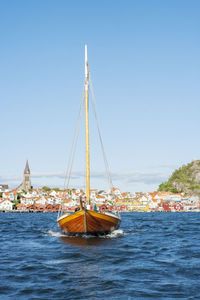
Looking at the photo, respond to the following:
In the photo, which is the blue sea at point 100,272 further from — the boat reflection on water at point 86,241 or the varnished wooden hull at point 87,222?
the varnished wooden hull at point 87,222

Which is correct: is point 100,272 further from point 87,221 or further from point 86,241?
point 87,221

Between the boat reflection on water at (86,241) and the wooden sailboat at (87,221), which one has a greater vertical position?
the wooden sailboat at (87,221)

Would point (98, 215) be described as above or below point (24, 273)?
above

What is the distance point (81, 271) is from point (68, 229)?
48.4 feet

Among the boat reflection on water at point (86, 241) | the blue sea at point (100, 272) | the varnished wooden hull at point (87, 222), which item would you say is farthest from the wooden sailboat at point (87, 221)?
the blue sea at point (100, 272)

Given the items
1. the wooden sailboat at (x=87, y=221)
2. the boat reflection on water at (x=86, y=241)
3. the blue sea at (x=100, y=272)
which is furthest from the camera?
the wooden sailboat at (x=87, y=221)

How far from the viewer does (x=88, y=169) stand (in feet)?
110

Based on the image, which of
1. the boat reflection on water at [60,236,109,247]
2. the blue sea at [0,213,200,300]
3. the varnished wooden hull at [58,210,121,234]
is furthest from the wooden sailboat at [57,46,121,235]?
Answer: the blue sea at [0,213,200,300]

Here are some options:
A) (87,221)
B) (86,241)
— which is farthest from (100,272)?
(87,221)

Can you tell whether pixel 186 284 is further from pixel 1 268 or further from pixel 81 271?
pixel 1 268

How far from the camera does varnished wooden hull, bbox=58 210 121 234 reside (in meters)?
28.8

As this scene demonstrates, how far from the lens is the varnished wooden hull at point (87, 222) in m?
28.8

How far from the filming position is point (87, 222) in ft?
95.7

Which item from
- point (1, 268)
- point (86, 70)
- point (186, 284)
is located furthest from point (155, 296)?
point (86, 70)
